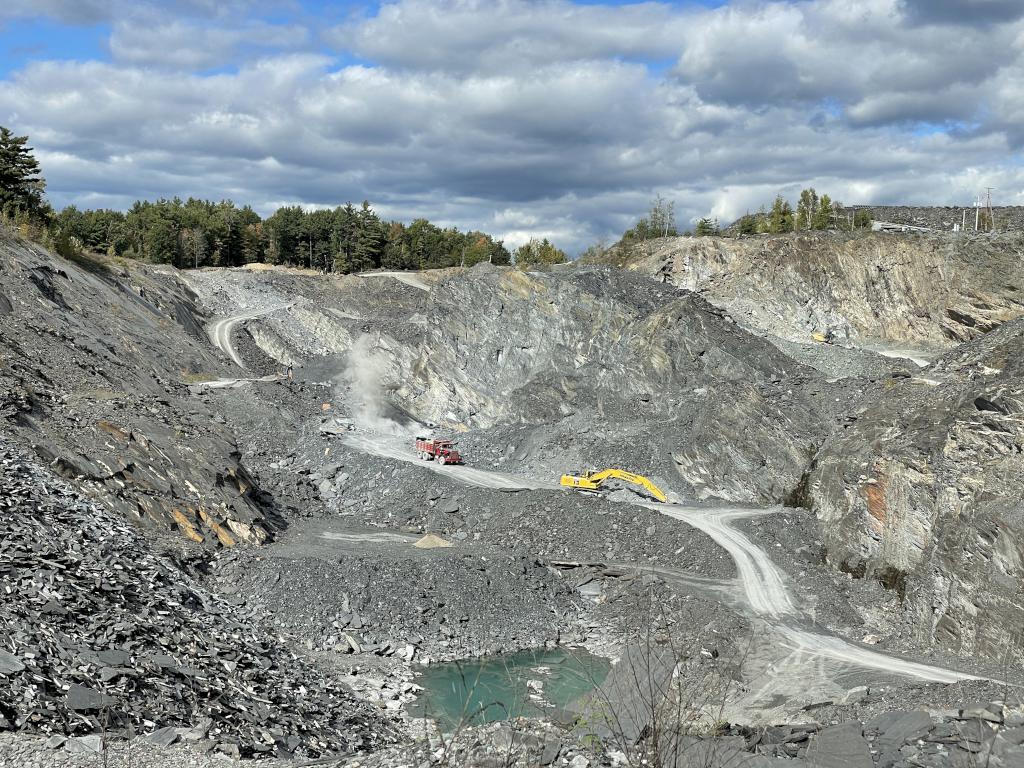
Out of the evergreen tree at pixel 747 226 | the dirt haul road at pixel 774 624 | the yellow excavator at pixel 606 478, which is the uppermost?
the evergreen tree at pixel 747 226

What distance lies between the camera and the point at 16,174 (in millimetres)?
56406

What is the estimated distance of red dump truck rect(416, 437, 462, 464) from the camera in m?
39.4

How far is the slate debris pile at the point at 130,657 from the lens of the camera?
1380 cm

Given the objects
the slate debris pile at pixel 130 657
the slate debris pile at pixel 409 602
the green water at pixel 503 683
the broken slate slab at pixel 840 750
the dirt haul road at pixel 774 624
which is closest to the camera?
the broken slate slab at pixel 840 750

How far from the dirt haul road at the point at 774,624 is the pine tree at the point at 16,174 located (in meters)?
37.8

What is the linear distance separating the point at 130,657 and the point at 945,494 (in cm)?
2288

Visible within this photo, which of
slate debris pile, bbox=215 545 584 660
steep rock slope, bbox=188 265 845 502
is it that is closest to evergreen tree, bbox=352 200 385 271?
steep rock slope, bbox=188 265 845 502

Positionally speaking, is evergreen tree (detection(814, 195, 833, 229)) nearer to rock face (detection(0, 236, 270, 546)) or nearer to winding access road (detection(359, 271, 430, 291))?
winding access road (detection(359, 271, 430, 291))

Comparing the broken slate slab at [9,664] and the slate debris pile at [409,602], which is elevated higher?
the broken slate slab at [9,664]

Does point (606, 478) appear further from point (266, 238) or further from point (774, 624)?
point (266, 238)

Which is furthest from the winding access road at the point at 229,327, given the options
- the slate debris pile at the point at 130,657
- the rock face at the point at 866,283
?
the slate debris pile at the point at 130,657

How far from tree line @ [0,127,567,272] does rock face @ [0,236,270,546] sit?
115 feet

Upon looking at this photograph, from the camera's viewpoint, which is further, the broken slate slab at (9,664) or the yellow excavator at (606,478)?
the yellow excavator at (606,478)

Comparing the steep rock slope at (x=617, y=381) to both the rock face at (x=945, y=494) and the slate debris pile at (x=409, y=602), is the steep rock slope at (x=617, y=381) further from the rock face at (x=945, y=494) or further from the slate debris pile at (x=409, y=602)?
the slate debris pile at (x=409, y=602)
